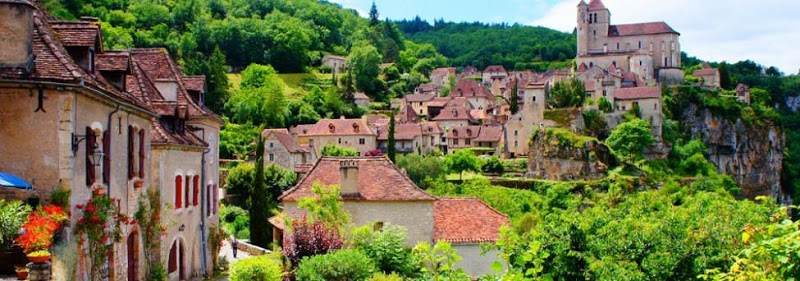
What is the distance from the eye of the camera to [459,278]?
41.7 feet

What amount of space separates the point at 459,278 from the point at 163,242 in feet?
54.5

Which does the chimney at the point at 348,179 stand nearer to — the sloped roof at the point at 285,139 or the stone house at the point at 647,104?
the sloped roof at the point at 285,139

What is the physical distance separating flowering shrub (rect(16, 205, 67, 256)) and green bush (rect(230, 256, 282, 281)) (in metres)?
10.3

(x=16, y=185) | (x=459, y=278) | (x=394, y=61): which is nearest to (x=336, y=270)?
(x=16, y=185)

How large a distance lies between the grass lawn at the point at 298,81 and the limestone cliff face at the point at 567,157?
183 ft

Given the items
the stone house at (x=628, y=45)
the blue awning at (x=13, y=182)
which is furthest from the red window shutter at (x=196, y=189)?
the stone house at (x=628, y=45)

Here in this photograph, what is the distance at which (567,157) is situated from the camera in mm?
93750

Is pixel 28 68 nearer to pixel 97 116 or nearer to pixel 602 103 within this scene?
pixel 97 116

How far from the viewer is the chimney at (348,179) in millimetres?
33438

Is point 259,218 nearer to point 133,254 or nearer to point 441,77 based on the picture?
point 133,254

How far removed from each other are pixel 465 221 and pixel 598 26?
101m

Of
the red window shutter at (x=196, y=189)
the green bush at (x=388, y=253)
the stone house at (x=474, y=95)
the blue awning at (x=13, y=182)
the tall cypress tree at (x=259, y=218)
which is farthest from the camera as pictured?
the stone house at (x=474, y=95)

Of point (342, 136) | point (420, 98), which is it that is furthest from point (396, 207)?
point (420, 98)

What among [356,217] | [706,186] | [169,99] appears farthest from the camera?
[706,186]
